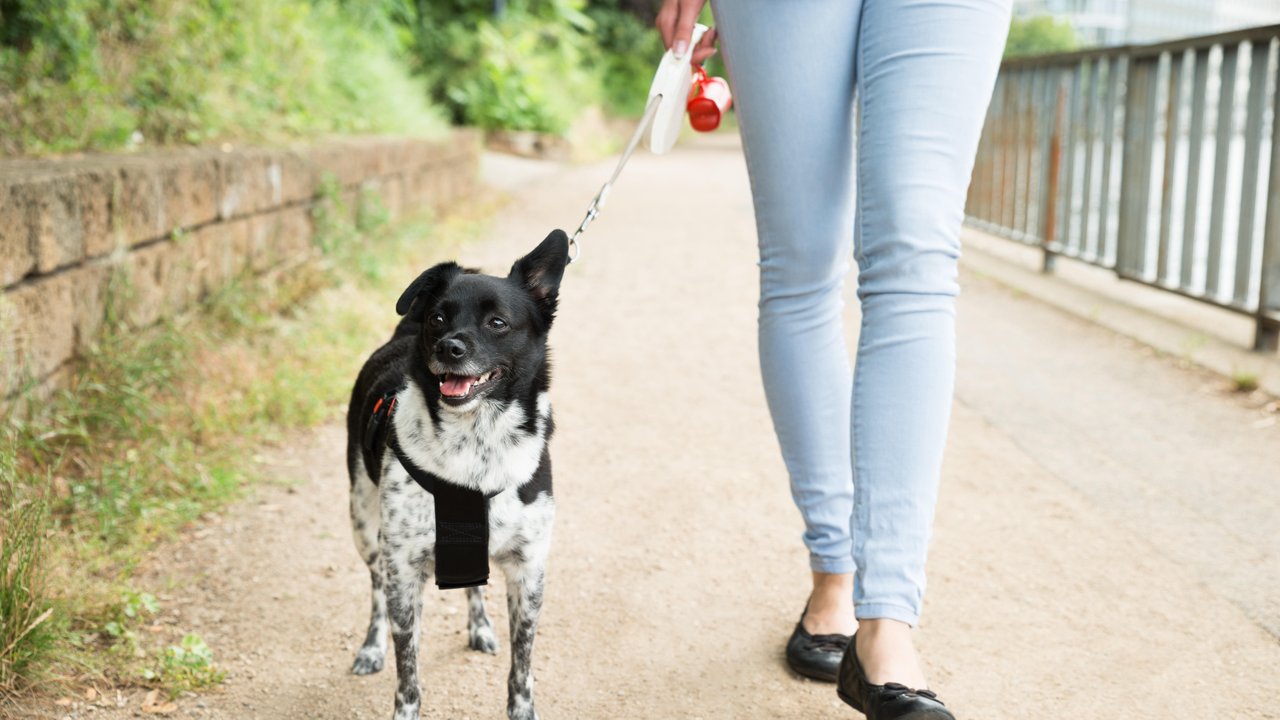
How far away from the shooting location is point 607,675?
2.91 metres

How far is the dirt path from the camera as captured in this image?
2.81 m

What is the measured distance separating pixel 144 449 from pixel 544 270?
2118 millimetres

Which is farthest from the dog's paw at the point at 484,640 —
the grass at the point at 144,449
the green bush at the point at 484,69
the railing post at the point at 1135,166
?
the green bush at the point at 484,69

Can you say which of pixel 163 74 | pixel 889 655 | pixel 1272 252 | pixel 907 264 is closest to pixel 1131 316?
pixel 1272 252

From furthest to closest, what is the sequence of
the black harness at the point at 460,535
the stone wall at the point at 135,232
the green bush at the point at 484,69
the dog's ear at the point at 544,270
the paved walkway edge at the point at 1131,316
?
the green bush at the point at 484,69 < the paved walkway edge at the point at 1131,316 < the stone wall at the point at 135,232 < the dog's ear at the point at 544,270 < the black harness at the point at 460,535

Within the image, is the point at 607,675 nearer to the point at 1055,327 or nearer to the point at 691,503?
the point at 691,503

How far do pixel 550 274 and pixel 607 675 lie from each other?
0.99 m

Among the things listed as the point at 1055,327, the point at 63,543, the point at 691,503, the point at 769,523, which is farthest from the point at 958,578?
the point at 1055,327

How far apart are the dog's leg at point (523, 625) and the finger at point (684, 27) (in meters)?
1.21

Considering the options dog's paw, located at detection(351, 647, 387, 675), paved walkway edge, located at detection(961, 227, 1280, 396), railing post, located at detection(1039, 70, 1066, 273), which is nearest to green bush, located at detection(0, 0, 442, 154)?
dog's paw, located at detection(351, 647, 387, 675)

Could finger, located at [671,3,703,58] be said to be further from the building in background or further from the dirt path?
the building in background

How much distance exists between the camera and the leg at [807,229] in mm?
2564

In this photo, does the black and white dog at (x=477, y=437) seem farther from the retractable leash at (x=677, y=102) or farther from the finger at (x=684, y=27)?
the finger at (x=684, y=27)

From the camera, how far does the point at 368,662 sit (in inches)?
117
